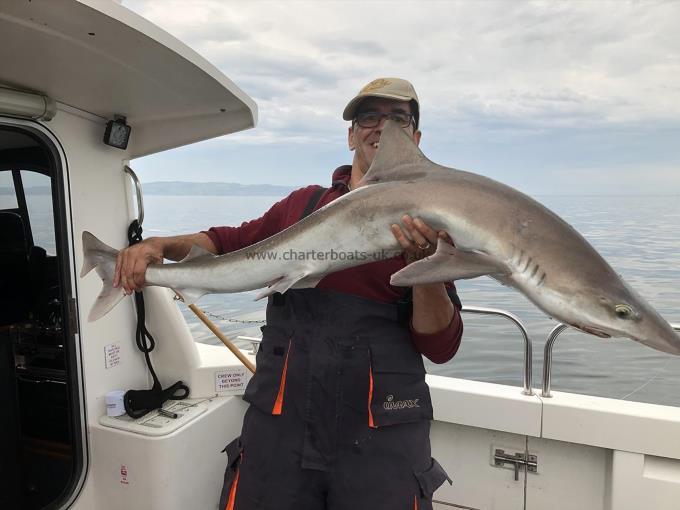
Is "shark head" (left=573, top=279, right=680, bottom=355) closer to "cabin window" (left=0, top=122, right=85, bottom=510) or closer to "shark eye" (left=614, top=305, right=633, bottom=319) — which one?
"shark eye" (left=614, top=305, right=633, bottom=319)

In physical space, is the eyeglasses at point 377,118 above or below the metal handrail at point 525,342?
above

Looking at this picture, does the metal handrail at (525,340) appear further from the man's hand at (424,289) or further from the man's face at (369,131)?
the man's face at (369,131)

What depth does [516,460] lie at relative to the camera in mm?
3676

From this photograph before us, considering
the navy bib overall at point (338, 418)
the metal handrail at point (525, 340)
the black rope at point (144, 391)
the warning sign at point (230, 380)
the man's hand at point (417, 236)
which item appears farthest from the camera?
the warning sign at point (230, 380)

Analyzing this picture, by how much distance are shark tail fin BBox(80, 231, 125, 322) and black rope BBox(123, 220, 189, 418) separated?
1.41 meters

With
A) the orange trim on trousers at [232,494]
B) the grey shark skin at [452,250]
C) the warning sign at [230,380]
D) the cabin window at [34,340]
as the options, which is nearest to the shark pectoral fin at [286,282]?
the grey shark skin at [452,250]

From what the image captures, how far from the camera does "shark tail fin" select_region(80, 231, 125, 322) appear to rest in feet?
7.94

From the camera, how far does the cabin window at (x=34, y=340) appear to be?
345cm

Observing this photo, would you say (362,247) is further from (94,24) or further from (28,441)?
(28,441)

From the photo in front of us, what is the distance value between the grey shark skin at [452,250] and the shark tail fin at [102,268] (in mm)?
345

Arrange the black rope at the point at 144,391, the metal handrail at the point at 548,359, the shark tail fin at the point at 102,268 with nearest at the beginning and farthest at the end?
the shark tail fin at the point at 102,268 → the metal handrail at the point at 548,359 → the black rope at the point at 144,391

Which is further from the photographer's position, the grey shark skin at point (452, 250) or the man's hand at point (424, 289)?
the man's hand at point (424, 289)

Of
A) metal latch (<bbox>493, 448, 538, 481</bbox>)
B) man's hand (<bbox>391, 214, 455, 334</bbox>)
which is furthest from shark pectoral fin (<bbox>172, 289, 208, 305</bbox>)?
metal latch (<bbox>493, 448, 538, 481</bbox>)
